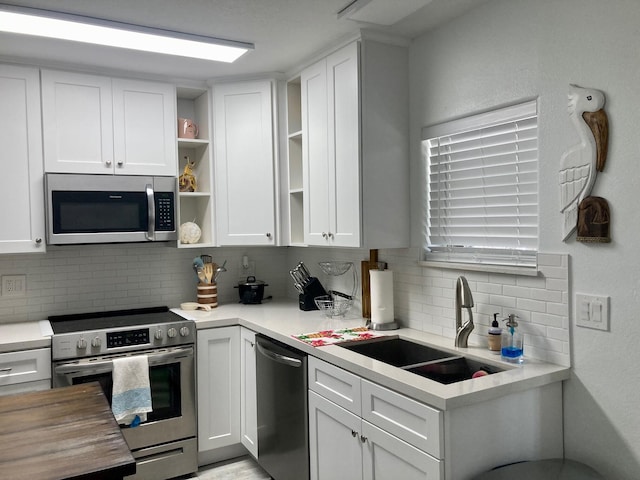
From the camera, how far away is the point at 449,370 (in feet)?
7.54

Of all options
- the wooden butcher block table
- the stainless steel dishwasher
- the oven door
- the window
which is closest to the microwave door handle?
the oven door

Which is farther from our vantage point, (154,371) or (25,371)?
(154,371)

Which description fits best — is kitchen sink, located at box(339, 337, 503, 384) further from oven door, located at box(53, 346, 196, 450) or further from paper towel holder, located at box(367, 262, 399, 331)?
oven door, located at box(53, 346, 196, 450)

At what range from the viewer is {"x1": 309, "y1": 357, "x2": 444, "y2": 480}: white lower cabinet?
1.84m

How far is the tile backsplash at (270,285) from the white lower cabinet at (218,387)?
65cm

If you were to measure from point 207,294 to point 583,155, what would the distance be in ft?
8.25

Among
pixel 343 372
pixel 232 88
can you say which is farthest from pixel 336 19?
pixel 343 372

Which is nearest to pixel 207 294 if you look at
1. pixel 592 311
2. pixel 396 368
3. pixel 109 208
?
pixel 109 208

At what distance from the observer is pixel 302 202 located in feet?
11.6

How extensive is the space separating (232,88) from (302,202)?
90 cm

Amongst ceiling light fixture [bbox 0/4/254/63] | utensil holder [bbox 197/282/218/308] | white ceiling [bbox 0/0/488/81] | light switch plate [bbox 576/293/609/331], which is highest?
white ceiling [bbox 0/0/488/81]

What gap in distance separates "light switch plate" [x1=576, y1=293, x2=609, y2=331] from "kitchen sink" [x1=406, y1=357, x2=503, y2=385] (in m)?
0.49

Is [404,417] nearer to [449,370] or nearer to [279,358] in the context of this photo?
[449,370]

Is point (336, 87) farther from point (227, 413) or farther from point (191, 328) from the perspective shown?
point (227, 413)
